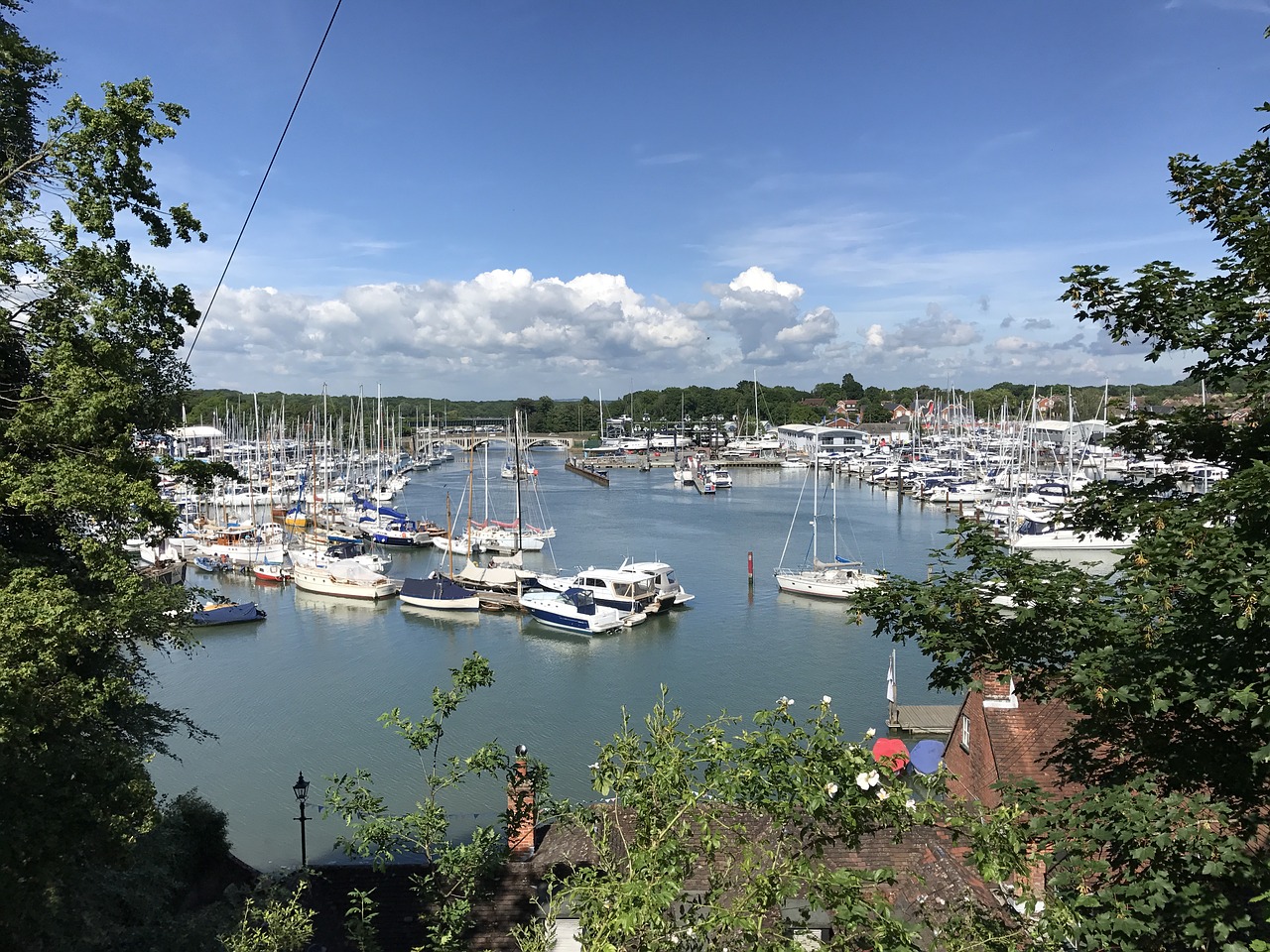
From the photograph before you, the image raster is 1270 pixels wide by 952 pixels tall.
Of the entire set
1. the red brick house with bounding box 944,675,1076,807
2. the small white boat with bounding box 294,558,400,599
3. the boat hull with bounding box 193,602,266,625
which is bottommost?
Result: the boat hull with bounding box 193,602,266,625

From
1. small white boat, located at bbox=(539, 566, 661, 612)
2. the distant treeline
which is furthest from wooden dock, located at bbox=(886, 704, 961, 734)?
the distant treeline

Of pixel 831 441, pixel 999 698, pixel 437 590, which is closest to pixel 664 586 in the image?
pixel 437 590

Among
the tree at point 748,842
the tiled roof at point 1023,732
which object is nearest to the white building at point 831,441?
the tiled roof at point 1023,732

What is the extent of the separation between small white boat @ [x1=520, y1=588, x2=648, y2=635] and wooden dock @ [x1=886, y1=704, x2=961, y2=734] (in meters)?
10.7

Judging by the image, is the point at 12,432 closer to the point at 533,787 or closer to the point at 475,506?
the point at 533,787

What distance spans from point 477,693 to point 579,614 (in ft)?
18.2

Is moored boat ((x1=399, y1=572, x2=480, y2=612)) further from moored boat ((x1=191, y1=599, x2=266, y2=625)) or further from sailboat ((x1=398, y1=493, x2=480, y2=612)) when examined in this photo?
moored boat ((x1=191, y1=599, x2=266, y2=625))

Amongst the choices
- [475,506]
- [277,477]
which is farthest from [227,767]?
[277,477]

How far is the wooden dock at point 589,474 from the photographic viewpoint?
75181 millimetres

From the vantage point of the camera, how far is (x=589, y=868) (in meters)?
3.81

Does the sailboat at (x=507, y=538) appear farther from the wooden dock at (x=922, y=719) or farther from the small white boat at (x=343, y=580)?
the wooden dock at (x=922, y=719)

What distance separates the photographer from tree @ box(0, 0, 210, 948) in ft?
17.8

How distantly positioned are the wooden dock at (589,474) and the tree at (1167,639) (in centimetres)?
6778

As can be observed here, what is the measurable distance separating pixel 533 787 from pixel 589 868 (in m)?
1.66
